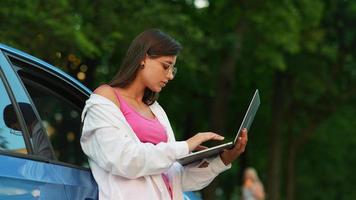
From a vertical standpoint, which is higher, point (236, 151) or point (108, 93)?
point (108, 93)

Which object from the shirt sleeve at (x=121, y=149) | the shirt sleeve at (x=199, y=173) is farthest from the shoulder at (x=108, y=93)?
the shirt sleeve at (x=199, y=173)

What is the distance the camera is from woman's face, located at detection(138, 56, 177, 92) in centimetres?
346

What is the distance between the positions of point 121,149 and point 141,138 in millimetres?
234

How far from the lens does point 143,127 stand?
3.46 metres

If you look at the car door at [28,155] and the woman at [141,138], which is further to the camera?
the woman at [141,138]

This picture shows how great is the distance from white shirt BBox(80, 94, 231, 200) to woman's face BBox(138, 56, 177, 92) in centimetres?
23

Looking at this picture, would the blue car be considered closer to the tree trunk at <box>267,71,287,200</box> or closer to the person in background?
the person in background

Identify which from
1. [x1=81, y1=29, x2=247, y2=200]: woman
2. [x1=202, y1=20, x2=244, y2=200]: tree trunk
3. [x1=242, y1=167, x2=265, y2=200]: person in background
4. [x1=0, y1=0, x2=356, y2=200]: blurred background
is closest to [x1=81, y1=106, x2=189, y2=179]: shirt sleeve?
[x1=81, y1=29, x2=247, y2=200]: woman

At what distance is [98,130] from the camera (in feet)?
10.6

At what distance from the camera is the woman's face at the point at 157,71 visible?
346 centimetres

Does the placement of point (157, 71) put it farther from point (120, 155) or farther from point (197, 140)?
point (120, 155)

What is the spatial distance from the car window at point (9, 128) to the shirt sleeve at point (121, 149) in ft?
0.79

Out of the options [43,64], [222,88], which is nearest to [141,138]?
[43,64]

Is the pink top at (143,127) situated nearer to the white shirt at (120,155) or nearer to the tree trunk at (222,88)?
the white shirt at (120,155)
